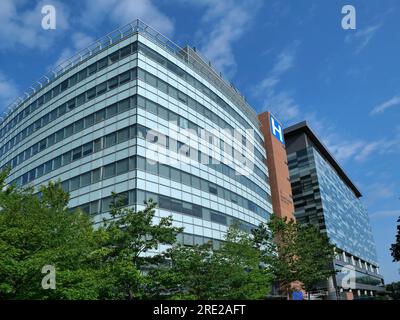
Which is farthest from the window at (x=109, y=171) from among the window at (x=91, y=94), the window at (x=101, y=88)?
the window at (x=91, y=94)

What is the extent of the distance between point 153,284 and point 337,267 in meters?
72.8

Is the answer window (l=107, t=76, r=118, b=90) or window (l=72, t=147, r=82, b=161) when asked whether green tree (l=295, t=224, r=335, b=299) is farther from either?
window (l=107, t=76, r=118, b=90)

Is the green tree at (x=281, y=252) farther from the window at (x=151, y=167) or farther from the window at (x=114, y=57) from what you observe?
the window at (x=114, y=57)

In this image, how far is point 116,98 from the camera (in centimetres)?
3934

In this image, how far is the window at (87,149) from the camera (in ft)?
131

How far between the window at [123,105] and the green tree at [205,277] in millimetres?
16868

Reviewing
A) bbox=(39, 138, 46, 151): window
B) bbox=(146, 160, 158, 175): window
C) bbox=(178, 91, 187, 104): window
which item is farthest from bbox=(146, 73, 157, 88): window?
bbox=(39, 138, 46, 151): window

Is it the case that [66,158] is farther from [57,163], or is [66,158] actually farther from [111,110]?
[111,110]

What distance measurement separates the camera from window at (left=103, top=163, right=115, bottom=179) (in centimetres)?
3684

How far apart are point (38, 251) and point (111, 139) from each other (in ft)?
74.5

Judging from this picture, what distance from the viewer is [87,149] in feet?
132

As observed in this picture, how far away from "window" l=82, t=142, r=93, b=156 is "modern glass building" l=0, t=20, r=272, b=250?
12 centimetres
